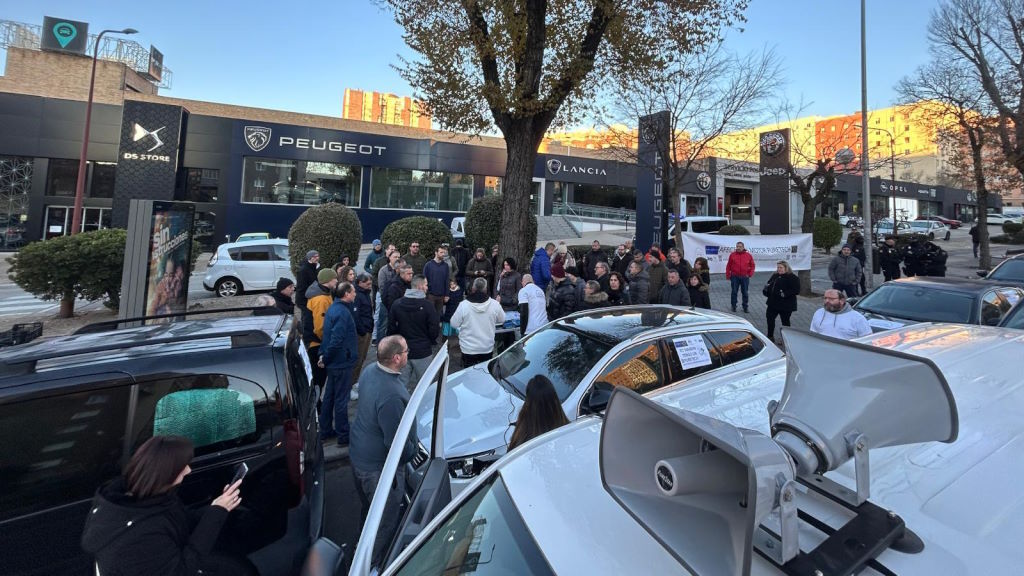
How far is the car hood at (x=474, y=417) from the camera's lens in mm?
A: 3570

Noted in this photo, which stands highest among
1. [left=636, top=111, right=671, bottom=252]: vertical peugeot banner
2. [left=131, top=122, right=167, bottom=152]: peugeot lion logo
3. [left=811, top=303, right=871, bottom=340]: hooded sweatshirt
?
[left=131, top=122, right=167, bottom=152]: peugeot lion logo

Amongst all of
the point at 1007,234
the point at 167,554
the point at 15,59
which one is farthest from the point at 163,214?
the point at 1007,234

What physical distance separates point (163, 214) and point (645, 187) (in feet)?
44.9

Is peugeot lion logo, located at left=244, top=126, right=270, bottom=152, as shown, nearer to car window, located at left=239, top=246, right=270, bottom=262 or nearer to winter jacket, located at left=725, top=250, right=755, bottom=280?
car window, located at left=239, top=246, right=270, bottom=262

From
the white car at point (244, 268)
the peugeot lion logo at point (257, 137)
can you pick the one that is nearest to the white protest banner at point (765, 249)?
the white car at point (244, 268)

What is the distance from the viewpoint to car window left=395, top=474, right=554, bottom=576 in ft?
4.49

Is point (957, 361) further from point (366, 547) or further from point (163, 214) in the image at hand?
point (163, 214)

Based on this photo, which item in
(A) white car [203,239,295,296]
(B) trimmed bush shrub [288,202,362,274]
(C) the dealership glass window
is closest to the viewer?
(A) white car [203,239,295,296]

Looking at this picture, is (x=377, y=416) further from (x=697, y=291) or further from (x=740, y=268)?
(x=740, y=268)

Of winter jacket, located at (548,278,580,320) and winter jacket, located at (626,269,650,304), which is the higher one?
winter jacket, located at (626,269,650,304)

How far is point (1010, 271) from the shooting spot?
36.1 ft

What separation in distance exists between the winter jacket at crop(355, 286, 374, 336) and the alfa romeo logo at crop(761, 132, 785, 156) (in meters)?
16.4

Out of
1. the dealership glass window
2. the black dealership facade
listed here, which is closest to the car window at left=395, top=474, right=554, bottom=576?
the black dealership facade

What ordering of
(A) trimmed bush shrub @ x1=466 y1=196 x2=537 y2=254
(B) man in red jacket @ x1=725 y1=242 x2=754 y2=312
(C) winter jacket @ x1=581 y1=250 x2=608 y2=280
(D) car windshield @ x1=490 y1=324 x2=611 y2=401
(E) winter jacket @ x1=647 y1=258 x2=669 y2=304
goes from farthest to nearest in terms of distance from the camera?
(A) trimmed bush shrub @ x1=466 y1=196 x2=537 y2=254 → (B) man in red jacket @ x1=725 y1=242 x2=754 y2=312 → (C) winter jacket @ x1=581 y1=250 x2=608 y2=280 → (E) winter jacket @ x1=647 y1=258 x2=669 y2=304 → (D) car windshield @ x1=490 y1=324 x2=611 y2=401
